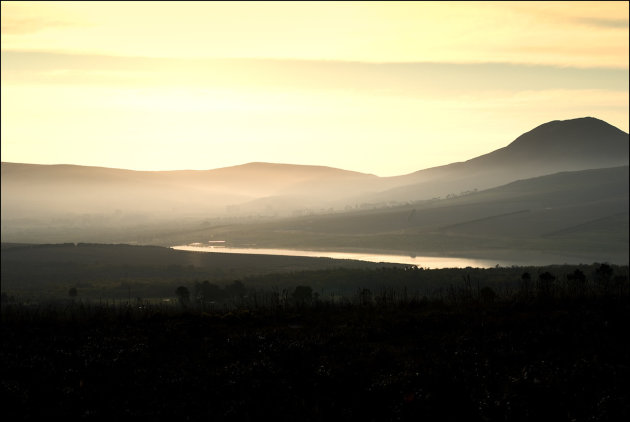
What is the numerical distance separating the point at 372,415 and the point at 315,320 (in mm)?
11278

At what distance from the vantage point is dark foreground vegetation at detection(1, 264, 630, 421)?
18.5 meters

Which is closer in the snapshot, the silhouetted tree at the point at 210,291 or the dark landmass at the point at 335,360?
the dark landmass at the point at 335,360

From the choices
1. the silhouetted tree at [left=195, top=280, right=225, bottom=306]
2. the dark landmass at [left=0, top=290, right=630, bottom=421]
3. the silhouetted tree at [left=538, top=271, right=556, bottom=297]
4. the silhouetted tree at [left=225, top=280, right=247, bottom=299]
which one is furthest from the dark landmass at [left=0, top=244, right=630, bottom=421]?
the silhouetted tree at [left=225, top=280, right=247, bottom=299]

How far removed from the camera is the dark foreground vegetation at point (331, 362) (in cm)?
1853

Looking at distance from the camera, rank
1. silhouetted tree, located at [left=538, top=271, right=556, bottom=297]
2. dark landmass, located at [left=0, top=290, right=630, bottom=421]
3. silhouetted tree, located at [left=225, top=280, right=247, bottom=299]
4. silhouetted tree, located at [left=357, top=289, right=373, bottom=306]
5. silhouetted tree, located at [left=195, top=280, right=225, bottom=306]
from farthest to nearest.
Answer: silhouetted tree, located at [left=225, top=280, right=247, bottom=299], silhouetted tree, located at [left=195, top=280, right=225, bottom=306], silhouetted tree, located at [left=357, top=289, right=373, bottom=306], silhouetted tree, located at [left=538, top=271, right=556, bottom=297], dark landmass, located at [left=0, top=290, right=630, bottom=421]

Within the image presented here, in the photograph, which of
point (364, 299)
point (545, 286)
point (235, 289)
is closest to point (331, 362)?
point (364, 299)

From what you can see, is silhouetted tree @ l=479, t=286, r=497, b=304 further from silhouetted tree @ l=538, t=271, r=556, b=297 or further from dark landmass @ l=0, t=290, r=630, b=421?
silhouetted tree @ l=538, t=271, r=556, b=297

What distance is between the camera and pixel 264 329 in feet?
90.1

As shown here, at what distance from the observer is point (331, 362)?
2239 cm

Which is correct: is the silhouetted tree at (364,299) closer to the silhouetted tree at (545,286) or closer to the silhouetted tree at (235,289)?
the silhouetted tree at (545,286)

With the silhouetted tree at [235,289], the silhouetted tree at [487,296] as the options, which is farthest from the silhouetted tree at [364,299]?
the silhouetted tree at [235,289]

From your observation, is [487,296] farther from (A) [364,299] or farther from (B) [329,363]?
(B) [329,363]

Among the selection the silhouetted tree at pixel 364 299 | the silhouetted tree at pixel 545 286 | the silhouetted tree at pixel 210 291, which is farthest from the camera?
the silhouetted tree at pixel 210 291

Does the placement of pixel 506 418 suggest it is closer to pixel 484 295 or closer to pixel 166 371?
pixel 166 371
